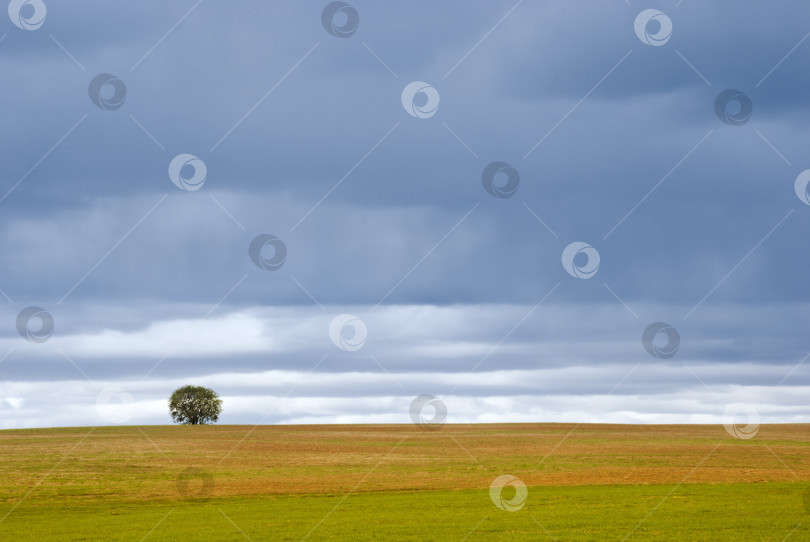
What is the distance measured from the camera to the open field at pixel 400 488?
35.5m

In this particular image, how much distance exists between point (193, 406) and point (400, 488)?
A: 9999cm

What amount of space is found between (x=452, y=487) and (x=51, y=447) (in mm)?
58536

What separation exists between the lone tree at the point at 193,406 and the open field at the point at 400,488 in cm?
3792

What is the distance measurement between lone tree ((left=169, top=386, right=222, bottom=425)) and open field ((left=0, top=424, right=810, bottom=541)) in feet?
124

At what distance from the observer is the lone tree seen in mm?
148750

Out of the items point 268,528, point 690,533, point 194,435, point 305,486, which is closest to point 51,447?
point 194,435

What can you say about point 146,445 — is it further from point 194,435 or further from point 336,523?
point 336,523

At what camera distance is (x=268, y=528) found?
121 feet

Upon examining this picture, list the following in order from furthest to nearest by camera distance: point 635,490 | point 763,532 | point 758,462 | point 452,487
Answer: point 758,462 < point 452,487 < point 635,490 < point 763,532

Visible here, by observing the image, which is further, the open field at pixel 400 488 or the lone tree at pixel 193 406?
the lone tree at pixel 193 406

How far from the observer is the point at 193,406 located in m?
149

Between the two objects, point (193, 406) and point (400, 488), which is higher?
point (193, 406)

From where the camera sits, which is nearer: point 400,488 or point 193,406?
point 400,488

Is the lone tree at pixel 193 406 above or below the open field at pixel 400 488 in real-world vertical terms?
above
